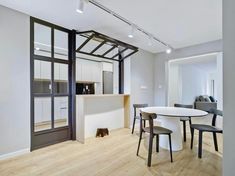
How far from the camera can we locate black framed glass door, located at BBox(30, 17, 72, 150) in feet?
10.2

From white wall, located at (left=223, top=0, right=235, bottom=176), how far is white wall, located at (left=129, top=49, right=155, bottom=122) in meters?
3.82

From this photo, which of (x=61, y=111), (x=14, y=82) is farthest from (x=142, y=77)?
(x=14, y=82)

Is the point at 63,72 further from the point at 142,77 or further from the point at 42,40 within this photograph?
the point at 142,77

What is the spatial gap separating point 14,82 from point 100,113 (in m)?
2.12

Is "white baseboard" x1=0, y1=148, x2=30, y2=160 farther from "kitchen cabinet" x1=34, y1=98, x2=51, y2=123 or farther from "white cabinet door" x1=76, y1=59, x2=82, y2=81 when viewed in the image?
"white cabinet door" x1=76, y1=59, x2=82, y2=81

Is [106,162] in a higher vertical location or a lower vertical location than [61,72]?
lower

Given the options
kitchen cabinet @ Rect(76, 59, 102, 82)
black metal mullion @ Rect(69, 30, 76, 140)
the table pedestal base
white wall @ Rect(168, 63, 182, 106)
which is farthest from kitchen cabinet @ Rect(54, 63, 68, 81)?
white wall @ Rect(168, 63, 182, 106)

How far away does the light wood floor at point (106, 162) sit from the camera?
7.50ft

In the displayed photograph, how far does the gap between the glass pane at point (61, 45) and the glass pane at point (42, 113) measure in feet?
3.21

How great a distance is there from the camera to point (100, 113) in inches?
167

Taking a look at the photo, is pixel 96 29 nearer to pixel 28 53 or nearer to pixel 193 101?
pixel 28 53

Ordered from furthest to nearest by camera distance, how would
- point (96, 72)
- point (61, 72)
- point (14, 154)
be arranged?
point (96, 72), point (61, 72), point (14, 154)

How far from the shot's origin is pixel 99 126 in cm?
420

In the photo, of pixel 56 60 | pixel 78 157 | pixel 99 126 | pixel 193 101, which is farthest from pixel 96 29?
pixel 193 101
